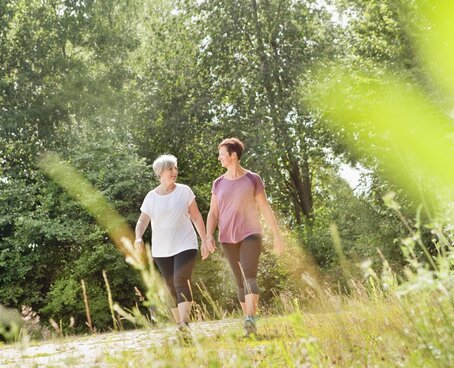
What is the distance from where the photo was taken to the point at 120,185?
18688 mm

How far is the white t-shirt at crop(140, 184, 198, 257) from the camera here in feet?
21.4

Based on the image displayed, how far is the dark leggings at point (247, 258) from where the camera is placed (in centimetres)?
626

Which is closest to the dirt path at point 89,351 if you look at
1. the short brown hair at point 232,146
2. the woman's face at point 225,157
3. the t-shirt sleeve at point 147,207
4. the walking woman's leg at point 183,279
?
the walking woman's leg at point 183,279

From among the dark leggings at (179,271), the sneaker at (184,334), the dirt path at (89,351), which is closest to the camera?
the dirt path at (89,351)

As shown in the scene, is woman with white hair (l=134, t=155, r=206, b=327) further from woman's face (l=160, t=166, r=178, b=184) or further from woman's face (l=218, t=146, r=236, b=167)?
woman's face (l=218, t=146, r=236, b=167)

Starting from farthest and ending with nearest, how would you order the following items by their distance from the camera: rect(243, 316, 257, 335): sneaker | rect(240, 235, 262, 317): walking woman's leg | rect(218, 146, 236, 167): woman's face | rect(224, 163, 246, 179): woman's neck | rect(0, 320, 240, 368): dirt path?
rect(224, 163, 246, 179): woman's neck
rect(218, 146, 236, 167): woman's face
rect(240, 235, 262, 317): walking woman's leg
rect(243, 316, 257, 335): sneaker
rect(0, 320, 240, 368): dirt path

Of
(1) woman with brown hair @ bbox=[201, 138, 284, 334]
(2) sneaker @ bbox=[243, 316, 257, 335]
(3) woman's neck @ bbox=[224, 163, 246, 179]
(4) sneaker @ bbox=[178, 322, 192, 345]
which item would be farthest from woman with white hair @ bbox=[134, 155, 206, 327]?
(4) sneaker @ bbox=[178, 322, 192, 345]

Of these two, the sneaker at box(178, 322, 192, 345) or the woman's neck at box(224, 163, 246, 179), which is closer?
the sneaker at box(178, 322, 192, 345)

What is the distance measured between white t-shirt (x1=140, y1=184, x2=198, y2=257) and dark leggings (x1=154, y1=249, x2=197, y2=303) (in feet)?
0.23

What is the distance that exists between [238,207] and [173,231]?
0.70m

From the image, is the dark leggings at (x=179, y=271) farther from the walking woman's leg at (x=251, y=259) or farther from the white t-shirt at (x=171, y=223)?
the walking woman's leg at (x=251, y=259)

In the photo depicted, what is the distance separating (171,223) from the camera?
659 centimetres

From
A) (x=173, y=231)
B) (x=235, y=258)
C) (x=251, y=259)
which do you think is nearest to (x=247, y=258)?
(x=251, y=259)

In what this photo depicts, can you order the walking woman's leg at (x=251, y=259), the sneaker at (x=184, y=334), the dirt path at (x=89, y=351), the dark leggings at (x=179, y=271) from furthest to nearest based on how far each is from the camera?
the dark leggings at (x=179, y=271) → the walking woman's leg at (x=251, y=259) → the sneaker at (x=184, y=334) → the dirt path at (x=89, y=351)
